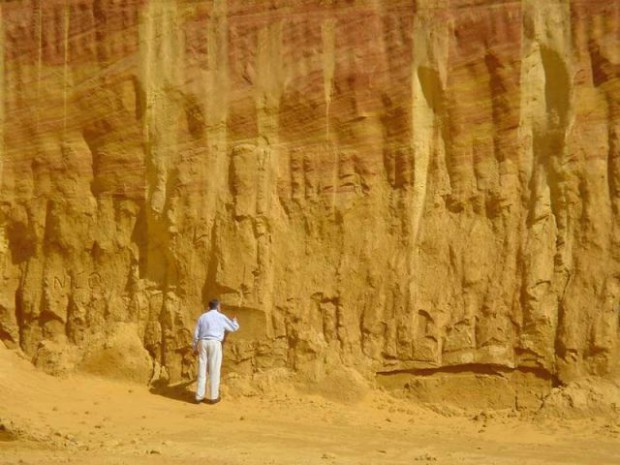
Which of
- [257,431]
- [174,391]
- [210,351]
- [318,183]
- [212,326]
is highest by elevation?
[318,183]

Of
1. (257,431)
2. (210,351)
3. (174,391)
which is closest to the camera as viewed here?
(257,431)

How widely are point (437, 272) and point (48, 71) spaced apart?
16.2 feet

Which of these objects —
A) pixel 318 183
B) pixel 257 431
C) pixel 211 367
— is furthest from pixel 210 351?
pixel 318 183

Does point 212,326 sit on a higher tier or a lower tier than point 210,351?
higher

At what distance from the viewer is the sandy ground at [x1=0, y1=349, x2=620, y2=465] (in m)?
7.50

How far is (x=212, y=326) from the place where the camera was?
9234 mm

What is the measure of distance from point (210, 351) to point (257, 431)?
114 centimetres

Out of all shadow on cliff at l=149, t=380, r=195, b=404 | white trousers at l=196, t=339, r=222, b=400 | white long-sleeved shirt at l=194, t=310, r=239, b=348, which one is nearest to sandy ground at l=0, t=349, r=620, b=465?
shadow on cliff at l=149, t=380, r=195, b=404

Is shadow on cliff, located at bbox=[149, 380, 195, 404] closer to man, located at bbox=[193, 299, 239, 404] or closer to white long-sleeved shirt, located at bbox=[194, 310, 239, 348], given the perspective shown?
man, located at bbox=[193, 299, 239, 404]

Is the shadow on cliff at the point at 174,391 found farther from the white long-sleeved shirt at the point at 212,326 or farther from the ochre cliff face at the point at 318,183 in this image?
the white long-sleeved shirt at the point at 212,326

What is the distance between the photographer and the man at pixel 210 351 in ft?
30.2

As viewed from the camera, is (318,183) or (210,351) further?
(318,183)

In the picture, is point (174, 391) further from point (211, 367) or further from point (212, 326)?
point (212, 326)

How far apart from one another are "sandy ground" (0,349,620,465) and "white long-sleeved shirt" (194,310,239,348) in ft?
2.11
